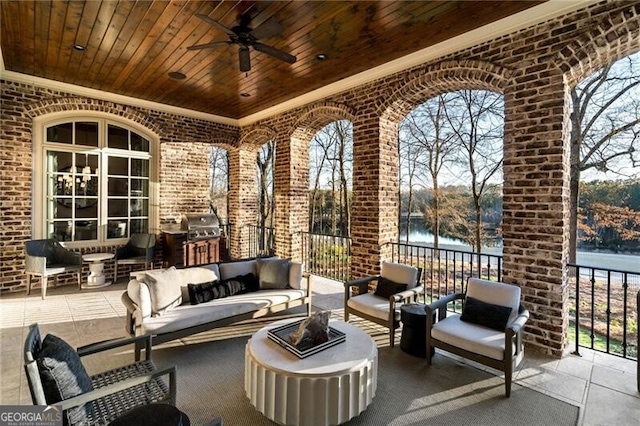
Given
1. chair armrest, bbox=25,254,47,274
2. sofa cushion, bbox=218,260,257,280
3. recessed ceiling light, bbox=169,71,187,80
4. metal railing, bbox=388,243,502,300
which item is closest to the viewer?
sofa cushion, bbox=218,260,257,280

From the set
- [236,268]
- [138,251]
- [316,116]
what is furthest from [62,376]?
[316,116]

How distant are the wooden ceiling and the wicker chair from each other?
3.21m

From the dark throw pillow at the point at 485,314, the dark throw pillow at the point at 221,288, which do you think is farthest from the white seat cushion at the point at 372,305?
the dark throw pillow at the point at 221,288

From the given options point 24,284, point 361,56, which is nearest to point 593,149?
point 361,56

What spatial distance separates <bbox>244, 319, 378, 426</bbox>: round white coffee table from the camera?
81.4 inches

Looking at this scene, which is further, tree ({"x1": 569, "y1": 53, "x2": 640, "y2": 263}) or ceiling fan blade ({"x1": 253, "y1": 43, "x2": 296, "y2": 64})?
tree ({"x1": 569, "y1": 53, "x2": 640, "y2": 263})

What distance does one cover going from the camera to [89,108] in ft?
19.2

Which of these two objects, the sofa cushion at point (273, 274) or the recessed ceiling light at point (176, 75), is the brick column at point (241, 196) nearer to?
the recessed ceiling light at point (176, 75)

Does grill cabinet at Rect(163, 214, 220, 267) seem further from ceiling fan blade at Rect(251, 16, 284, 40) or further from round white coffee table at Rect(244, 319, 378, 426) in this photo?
round white coffee table at Rect(244, 319, 378, 426)

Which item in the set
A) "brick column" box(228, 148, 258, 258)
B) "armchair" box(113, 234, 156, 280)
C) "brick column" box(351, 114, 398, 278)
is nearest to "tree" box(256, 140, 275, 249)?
"brick column" box(228, 148, 258, 258)

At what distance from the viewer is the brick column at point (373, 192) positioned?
16.2 feet

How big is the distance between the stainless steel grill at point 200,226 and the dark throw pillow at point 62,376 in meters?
4.71

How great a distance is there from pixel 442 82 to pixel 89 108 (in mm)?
6119

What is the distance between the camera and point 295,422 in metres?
2.08
